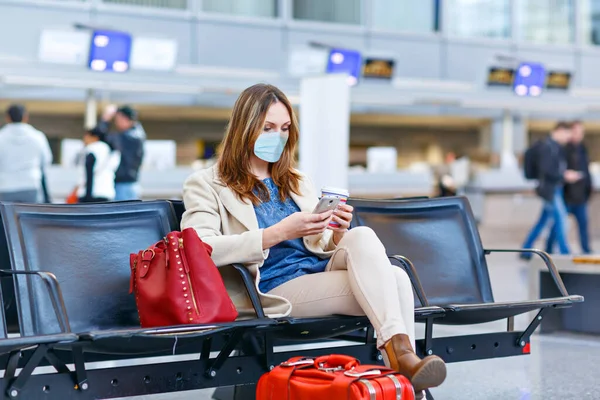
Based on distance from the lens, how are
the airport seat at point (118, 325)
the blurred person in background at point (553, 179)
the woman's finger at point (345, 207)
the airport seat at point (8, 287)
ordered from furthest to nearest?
1. the blurred person in background at point (553, 179)
2. the airport seat at point (8, 287)
3. the woman's finger at point (345, 207)
4. the airport seat at point (118, 325)

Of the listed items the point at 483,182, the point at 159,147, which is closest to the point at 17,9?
the point at 159,147

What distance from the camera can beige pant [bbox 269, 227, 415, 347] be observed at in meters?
2.98

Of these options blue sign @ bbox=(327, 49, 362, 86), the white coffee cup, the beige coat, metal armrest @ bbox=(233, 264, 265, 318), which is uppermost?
blue sign @ bbox=(327, 49, 362, 86)

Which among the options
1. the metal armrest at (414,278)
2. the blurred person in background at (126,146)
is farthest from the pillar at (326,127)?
the metal armrest at (414,278)

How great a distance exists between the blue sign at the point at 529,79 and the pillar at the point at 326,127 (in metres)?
10.9

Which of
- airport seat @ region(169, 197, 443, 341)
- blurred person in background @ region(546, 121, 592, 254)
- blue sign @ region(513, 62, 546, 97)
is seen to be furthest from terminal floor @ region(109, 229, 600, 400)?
blue sign @ region(513, 62, 546, 97)

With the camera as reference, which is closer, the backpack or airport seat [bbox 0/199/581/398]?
airport seat [bbox 0/199/581/398]

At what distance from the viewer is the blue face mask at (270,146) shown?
130 inches

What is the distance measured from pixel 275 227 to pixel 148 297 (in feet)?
1.57

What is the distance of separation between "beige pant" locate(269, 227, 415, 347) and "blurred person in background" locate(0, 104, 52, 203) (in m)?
5.13

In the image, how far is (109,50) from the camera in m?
12.4

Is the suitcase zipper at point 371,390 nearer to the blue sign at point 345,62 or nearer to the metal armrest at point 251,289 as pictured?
the metal armrest at point 251,289

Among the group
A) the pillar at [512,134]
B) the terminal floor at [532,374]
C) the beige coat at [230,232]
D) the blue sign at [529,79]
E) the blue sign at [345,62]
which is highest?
the blue sign at [345,62]

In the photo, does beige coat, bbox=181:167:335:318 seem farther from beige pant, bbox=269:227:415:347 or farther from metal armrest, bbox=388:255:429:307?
metal armrest, bbox=388:255:429:307
